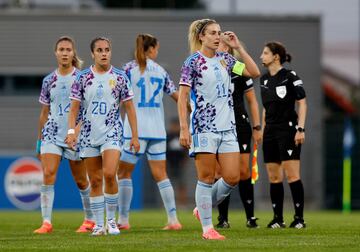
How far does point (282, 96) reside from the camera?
45.2ft

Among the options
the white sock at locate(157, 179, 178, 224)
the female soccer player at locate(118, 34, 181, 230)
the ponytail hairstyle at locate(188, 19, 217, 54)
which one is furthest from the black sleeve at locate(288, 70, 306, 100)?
the ponytail hairstyle at locate(188, 19, 217, 54)

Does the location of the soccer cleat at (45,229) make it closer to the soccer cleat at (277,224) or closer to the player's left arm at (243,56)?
the soccer cleat at (277,224)

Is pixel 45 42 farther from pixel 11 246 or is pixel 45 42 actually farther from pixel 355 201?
pixel 11 246

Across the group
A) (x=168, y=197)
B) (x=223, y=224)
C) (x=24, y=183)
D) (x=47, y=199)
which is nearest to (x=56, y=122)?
(x=47, y=199)

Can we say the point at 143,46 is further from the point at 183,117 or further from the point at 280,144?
the point at 183,117

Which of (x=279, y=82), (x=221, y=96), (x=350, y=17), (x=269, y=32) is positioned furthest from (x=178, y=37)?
(x=221, y=96)

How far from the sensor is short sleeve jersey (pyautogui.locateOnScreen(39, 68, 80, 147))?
13.8 meters

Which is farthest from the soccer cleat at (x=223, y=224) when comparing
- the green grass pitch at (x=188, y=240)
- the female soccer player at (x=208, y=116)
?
the female soccer player at (x=208, y=116)

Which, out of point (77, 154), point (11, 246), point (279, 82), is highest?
point (279, 82)

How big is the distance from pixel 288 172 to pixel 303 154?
1731 cm

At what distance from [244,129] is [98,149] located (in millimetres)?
2064

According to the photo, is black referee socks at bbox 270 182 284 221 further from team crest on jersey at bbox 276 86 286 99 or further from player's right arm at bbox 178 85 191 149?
player's right arm at bbox 178 85 191 149

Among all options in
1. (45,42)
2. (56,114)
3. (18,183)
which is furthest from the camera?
(45,42)

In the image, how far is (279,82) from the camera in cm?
1383
